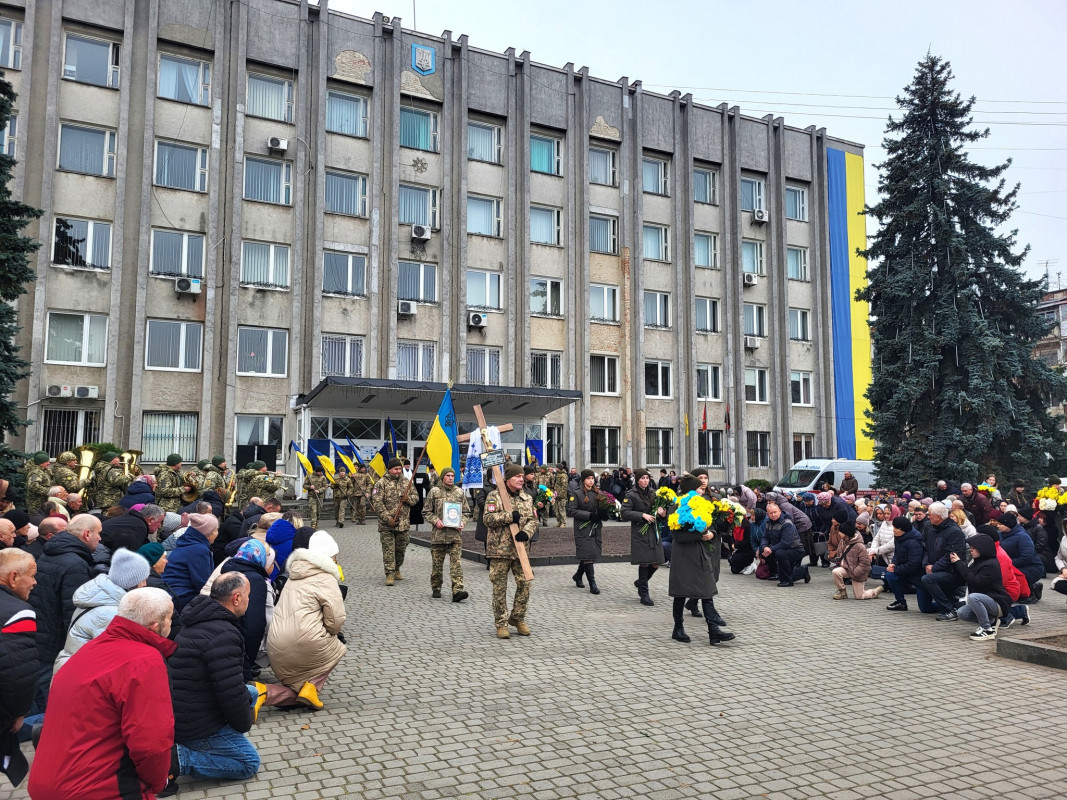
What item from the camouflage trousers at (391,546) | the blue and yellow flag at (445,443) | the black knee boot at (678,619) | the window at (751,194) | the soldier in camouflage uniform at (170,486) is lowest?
the black knee boot at (678,619)

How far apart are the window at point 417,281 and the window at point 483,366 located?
2.73 meters

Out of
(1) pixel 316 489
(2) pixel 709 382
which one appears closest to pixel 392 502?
(1) pixel 316 489

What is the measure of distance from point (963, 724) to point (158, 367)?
2619cm

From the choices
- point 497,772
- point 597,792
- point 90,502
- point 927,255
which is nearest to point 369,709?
point 497,772

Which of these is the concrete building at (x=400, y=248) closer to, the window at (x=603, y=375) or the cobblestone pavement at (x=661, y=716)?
the window at (x=603, y=375)

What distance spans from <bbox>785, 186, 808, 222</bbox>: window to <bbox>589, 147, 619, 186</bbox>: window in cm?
1033

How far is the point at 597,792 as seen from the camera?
196 inches

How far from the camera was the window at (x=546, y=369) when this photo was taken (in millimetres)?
32344

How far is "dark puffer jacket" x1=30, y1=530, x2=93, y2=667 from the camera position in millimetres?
6277

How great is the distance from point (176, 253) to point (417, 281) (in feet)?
28.7

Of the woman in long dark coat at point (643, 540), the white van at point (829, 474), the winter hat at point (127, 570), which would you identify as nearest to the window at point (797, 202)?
the white van at point (829, 474)

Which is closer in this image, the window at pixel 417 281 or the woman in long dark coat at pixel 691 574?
the woman in long dark coat at pixel 691 574

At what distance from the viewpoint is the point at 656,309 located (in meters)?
35.3

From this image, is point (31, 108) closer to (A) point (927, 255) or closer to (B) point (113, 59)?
(B) point (113, 59)
